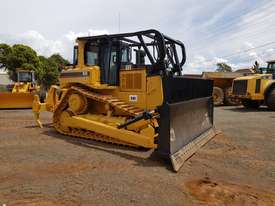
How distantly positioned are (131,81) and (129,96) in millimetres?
374

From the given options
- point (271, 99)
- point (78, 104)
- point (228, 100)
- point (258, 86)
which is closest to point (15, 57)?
point (228, 100)

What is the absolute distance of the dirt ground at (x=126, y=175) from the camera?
11.8 ft

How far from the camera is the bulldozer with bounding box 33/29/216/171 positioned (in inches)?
222

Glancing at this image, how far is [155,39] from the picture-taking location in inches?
251

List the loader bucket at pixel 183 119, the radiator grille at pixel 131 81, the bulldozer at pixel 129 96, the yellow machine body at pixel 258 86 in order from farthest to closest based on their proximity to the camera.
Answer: the yellow machine body at pixel 258 86, the radiator grille at pixel 131 81, the bulldozer at pixel 129 96, the loader bucket at pixel 183 119

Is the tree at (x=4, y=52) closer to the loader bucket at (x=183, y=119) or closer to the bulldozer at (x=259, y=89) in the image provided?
the bulldozer at (x=259, y=89)

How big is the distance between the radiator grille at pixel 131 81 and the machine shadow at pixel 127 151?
4.97ft

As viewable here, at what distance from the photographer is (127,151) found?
587cm

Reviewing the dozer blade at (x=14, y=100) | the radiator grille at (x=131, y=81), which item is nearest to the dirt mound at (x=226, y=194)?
the radiator grille at (x=131, y=81)

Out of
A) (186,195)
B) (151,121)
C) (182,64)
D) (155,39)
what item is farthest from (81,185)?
(182,64)

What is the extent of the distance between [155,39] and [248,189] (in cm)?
377

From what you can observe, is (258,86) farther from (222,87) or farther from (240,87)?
(222,87)

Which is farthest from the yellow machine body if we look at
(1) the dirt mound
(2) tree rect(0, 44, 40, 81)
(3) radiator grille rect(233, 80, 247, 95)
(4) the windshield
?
(2) tree rect(0, 44, 40, 81)

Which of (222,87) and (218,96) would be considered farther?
(222,87)
